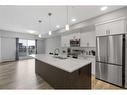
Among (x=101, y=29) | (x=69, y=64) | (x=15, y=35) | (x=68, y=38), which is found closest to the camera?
(x=69, y=64)

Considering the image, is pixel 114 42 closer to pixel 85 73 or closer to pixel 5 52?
pixel 85 73

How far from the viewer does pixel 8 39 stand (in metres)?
7.65

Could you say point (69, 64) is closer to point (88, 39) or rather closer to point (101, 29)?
point (101, 29)

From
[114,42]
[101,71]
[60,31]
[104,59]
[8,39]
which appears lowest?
[101,71]

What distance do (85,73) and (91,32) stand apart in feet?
8.70

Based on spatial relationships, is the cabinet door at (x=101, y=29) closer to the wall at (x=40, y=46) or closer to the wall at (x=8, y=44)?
the wall at (x=8, y=44)

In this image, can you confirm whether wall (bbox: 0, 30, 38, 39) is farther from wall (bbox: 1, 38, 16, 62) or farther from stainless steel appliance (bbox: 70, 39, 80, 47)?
stainless steel appliance (bbox: 70, 39, 80, 47)

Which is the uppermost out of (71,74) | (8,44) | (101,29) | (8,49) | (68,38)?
(101,29)

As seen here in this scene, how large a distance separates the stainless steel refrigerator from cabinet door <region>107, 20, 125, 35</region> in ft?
0.54

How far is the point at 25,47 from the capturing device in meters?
9.04

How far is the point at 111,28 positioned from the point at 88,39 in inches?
60.3

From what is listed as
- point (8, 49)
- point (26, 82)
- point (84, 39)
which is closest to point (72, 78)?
point (26, 82)
